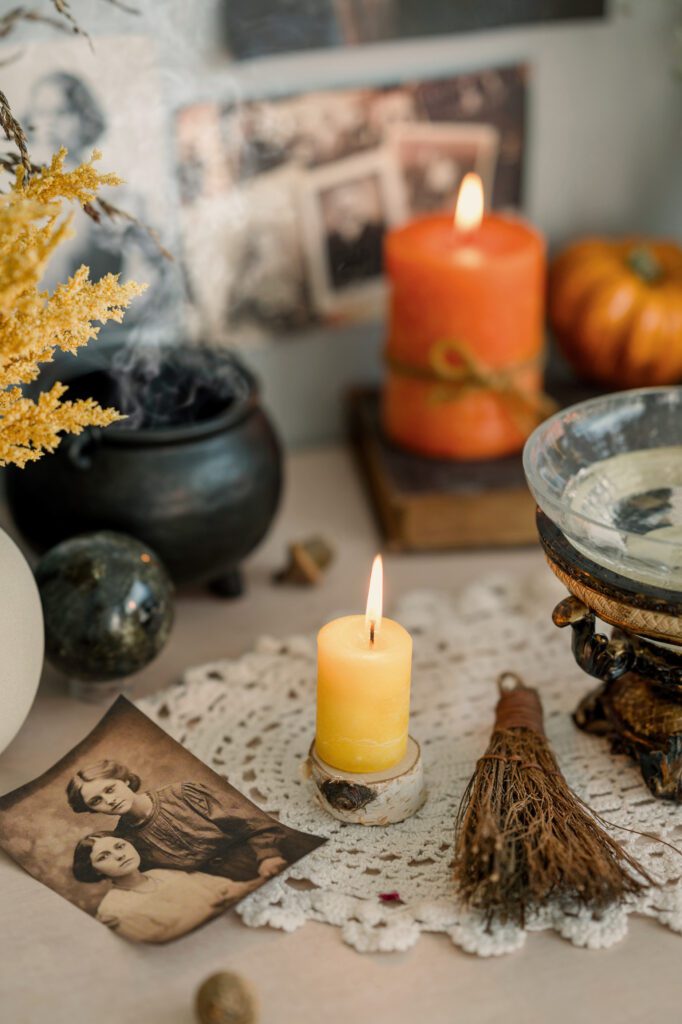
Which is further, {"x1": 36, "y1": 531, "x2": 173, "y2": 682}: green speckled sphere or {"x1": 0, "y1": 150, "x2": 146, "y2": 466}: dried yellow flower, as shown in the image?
{"x1": 36, "y1": 531, "x2": 173, "y2": 682}: green speckled sphere

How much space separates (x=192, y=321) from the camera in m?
1.18

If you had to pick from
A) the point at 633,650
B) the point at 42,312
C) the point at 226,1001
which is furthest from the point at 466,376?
the point at 226,1001

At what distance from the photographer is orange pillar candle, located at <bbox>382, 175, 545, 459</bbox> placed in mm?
1085

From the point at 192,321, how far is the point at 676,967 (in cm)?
75

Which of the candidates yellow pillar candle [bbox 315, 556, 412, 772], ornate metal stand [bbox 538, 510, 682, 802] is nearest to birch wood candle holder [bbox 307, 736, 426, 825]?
yellow pillar candle [bbox 315, 556, 412, 772]

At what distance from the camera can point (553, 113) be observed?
48.7 inches

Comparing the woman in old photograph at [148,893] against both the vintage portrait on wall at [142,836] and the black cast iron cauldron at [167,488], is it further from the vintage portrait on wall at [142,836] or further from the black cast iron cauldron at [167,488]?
the black cast iron cauldron at [167,488]

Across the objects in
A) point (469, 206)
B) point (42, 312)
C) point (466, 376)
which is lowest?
point (466, 376)

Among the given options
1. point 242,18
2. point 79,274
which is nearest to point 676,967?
point 79,274

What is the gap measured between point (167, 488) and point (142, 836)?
28 cm

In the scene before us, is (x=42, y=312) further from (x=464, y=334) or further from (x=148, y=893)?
(x=464, y=334)

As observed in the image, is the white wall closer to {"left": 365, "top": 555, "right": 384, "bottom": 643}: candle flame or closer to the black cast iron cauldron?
the black cast iron cauldron

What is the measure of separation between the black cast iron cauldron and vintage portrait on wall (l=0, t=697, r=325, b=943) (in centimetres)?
17

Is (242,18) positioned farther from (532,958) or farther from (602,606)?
(532,958)
